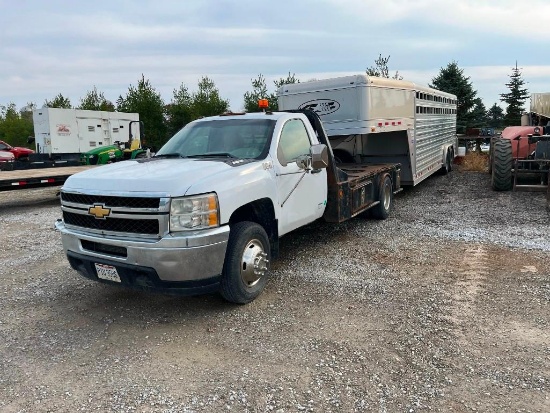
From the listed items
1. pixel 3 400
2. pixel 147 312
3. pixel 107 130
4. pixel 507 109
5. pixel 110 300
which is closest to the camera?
pixel 3 400

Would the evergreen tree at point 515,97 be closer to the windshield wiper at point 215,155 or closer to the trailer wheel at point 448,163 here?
the trailer wheel at point 448,163

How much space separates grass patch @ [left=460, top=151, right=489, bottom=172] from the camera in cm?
1672

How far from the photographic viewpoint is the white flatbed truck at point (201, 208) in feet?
13.5

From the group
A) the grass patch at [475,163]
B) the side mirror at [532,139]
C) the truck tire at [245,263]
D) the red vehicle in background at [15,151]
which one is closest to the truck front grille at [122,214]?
the truck tire at [245,263]

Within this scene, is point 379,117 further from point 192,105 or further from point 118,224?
point 192,105

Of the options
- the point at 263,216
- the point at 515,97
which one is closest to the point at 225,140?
the point at 263,216

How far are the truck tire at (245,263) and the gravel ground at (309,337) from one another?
20 centimetres

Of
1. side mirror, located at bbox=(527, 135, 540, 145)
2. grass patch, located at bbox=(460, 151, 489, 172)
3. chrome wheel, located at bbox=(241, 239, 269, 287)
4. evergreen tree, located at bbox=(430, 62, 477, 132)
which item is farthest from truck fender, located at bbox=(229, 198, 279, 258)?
evergreen tree, located at bbox=(430, 62, 477, 132)

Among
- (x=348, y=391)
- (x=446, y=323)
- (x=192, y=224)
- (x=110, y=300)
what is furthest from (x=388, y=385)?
(x=110, y=300)

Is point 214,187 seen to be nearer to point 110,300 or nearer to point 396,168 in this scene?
point 110,300

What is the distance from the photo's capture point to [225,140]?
5.64 metres

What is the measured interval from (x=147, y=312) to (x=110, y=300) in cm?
60

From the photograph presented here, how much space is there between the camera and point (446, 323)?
4.35 meters

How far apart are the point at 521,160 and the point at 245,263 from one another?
8.42 m
